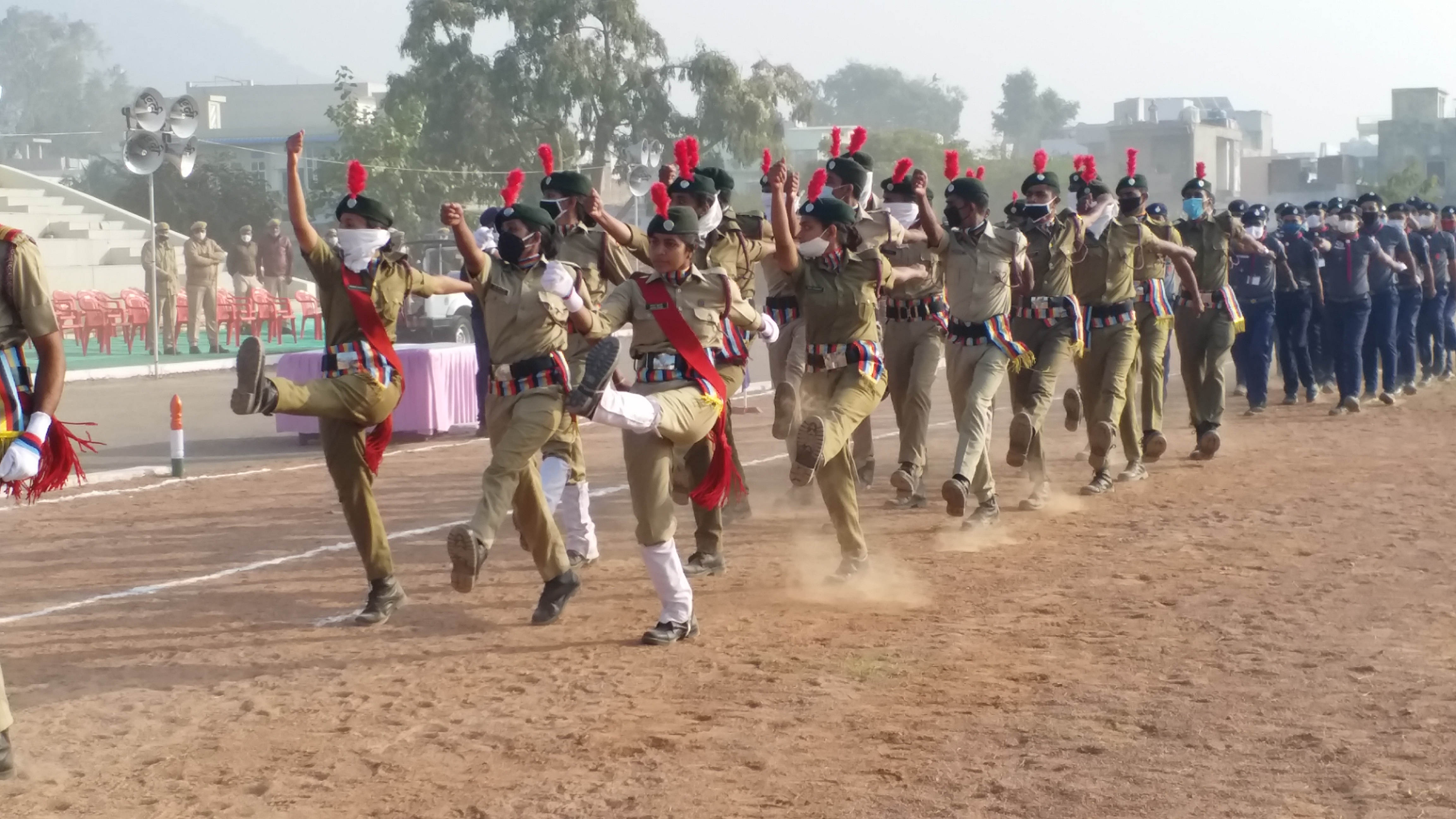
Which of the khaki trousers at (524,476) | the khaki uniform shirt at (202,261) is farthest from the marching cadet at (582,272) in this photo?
the khaki uniform shirt at (202,261)

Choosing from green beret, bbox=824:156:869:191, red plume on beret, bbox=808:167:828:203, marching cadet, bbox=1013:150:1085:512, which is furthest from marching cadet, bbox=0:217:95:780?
marching cadet, bbox=1013:150:1085:512

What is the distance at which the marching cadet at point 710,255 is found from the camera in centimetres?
897

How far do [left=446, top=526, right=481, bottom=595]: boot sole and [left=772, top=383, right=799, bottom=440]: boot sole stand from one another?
2.50 metres

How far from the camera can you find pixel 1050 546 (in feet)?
32.9

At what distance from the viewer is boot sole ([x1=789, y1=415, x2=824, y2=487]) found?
8.19m

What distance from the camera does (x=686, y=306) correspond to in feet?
26.0

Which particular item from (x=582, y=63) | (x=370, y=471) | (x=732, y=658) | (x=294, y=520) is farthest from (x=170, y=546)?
(x=582, y=63)

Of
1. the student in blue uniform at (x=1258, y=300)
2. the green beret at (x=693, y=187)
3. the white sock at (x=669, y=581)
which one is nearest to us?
the white sock at (x=669, y=581)

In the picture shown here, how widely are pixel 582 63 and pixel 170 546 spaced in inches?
1327

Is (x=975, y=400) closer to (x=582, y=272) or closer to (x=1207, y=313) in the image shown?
(x=582, y=272)

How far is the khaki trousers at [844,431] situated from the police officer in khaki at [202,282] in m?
19.5

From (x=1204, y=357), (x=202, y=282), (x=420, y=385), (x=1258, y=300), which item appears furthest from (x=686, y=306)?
(x=202, y=282)

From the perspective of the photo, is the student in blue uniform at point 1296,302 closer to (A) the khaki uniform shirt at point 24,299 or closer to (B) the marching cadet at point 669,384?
(B) the marching cadet at point 669,384

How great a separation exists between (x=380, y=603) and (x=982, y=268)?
4.17 meters
